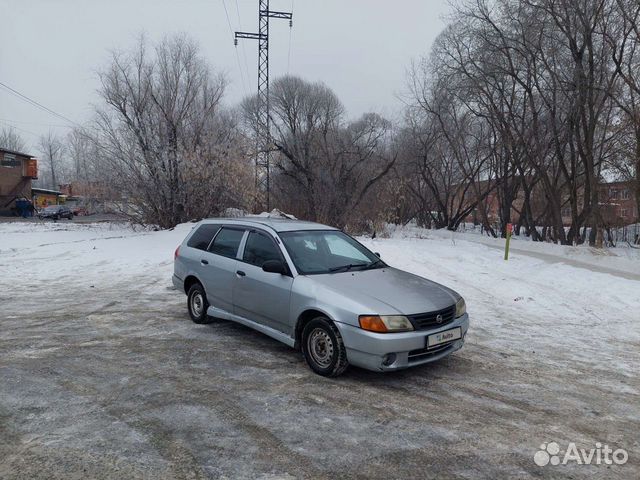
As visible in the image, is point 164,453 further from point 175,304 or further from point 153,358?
point 175,304

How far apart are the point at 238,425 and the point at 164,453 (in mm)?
637

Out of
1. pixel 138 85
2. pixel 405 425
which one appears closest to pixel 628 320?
pixel 405 425

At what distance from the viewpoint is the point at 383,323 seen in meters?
4.47

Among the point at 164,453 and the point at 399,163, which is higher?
the point at 399,163

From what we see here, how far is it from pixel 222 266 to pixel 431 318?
2.91 metres

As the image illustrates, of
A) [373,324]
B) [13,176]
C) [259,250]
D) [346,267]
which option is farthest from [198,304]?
[13,176]

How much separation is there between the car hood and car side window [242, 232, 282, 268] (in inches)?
30.4

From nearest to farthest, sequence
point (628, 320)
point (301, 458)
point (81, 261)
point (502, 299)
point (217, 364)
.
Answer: point (301, 458)
point (217, 364)
point (628, 320)
point (502, 299)
point (81, 261)

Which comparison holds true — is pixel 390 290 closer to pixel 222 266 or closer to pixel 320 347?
pixel 320 347

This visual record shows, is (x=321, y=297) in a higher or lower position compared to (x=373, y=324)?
higher

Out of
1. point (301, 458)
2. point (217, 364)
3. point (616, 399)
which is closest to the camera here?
point (301, 458)

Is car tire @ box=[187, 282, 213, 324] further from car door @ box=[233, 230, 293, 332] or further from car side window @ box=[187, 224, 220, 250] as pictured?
car door @ box=[233, 230, 293, 332]

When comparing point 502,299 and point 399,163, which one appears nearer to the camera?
point 502,299

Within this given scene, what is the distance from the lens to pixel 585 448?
3.61m
